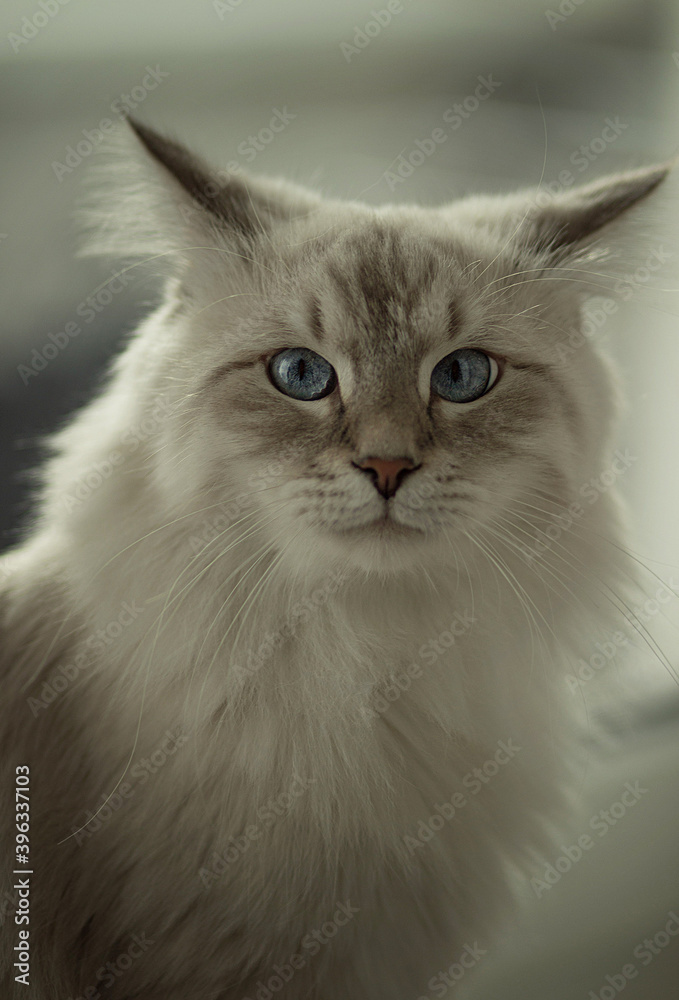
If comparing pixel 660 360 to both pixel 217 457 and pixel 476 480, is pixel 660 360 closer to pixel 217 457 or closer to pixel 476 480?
pixel 476 480

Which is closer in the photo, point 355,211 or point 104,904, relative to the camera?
point 104,904

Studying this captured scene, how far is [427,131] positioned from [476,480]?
764 mm

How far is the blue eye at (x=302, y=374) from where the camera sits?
90cm

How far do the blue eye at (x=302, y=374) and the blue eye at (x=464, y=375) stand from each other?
125 mm

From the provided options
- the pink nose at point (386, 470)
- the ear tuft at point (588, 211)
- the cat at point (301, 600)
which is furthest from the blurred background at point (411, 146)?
the pink nose at point (386, 470)

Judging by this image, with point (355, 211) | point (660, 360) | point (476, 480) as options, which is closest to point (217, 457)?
point (476, 480)

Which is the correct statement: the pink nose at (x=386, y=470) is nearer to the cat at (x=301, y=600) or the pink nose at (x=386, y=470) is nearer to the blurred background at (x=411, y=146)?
the cat at (x=301, y=600)

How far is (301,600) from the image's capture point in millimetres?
929

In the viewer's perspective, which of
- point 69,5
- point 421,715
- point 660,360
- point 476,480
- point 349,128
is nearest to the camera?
point 476,480

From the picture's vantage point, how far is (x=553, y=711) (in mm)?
A: 1035

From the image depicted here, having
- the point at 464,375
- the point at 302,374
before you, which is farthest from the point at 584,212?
the point at 302,374

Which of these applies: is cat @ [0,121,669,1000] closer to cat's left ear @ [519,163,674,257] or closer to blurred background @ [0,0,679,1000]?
cat's left ear @ [519,163,674,257]

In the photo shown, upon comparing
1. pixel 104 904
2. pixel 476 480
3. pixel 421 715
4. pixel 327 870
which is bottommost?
pixel 104 904

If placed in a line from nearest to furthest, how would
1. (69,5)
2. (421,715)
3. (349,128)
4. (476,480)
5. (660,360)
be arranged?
(476,480) < (421,715) < (69,5) < (349,128) < (660,360)
